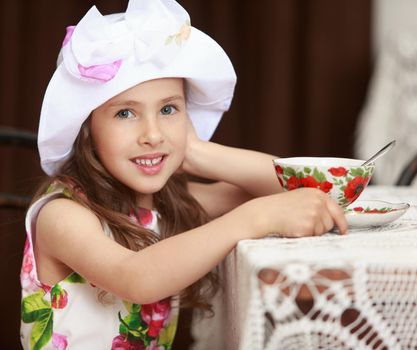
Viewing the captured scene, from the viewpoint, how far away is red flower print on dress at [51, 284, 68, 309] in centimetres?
117

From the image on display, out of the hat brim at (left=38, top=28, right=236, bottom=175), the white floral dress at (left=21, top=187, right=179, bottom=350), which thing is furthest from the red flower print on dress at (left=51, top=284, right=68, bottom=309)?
the hat brim at (left=38, top=28, right=236, bottom=175)

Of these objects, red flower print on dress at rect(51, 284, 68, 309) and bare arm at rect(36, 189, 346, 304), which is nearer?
bare arm at rect(36, 189, 346, 304)

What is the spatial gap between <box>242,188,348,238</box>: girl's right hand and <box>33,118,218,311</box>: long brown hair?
0.33 m

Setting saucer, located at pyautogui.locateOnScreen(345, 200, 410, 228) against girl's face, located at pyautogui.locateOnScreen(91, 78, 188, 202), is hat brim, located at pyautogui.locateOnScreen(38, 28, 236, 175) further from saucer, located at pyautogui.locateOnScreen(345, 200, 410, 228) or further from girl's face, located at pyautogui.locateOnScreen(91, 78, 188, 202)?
saucer, located at pyautogui.locateOnScreen(345, 200, 410, 228)

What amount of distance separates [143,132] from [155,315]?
0.32m

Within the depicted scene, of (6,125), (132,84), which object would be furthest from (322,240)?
(6,125)

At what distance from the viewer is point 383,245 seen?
789 mm

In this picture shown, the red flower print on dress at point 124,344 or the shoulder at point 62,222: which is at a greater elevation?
the shoulder at point 62,222

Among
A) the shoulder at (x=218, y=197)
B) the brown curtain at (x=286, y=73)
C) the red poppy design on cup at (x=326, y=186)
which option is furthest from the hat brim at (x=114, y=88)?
A: the brown curtain at (x=286, y=73)

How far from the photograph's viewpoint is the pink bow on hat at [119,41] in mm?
1078

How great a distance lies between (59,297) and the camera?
1.17 metres

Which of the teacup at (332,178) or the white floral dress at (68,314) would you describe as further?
the white floral dress at (68,314)

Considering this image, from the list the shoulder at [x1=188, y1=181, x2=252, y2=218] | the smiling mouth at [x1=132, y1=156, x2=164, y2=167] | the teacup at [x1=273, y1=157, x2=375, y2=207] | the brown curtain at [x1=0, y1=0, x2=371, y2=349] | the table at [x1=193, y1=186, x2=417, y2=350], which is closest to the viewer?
the table at [x1=193, y1=186, x2=417, y2=350]

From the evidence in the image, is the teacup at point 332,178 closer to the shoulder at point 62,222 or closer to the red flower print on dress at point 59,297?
the shoulder at point 62,222
